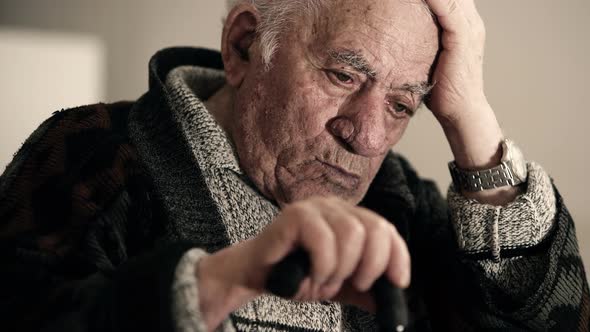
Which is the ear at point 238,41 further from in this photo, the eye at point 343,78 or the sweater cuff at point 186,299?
the sweater cuff at point 186,299

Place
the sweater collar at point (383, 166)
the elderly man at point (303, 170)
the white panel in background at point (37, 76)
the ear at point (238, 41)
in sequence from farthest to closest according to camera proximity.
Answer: the white panel in background at point (37, 76)
the sweater collar at point (383, 166)
the ear at point (238, 41)
the elderly man at point (303, 170)

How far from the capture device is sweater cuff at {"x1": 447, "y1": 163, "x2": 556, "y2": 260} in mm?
1162

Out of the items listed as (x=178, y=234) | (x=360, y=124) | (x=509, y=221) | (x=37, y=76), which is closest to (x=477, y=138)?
(x=509, y=221)

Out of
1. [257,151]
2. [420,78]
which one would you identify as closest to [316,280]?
[257,151]

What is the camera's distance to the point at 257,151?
3.67ft

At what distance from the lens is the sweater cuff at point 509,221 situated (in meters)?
1.16

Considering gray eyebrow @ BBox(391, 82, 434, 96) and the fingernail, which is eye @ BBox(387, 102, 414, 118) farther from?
the fingernail

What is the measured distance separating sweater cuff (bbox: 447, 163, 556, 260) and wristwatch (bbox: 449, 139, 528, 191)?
A: 2 centimetres

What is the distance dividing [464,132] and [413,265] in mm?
326

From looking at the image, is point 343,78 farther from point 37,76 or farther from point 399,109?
point 37,76

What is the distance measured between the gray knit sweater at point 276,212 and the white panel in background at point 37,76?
74 centimetres

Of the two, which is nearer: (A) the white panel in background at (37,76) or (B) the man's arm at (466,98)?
(B) the man's arm at (466,98)

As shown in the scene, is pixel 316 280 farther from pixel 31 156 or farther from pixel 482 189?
pixel 482 189

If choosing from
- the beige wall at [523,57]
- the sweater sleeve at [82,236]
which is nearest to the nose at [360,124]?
the sweater sleeve at [82,236]
